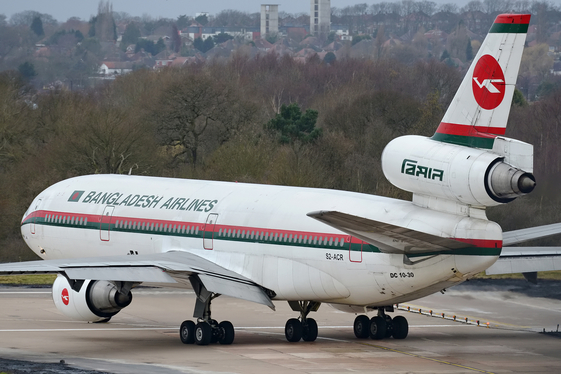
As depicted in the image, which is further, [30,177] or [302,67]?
[302,67]

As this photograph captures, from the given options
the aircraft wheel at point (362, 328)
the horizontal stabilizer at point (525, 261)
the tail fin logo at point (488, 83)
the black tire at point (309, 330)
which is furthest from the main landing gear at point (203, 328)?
the tail fin logo at point (488, 83)

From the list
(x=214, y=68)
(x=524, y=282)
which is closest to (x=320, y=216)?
(x=524, y=282)

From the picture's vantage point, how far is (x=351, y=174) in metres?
64.6

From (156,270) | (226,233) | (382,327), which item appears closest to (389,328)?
(382,327)

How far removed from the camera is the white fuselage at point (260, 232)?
1048 inches

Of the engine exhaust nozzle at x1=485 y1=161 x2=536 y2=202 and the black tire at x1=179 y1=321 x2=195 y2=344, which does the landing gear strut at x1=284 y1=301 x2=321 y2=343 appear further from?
the engine exhaust nozzle at x1=485 y1=161 x2=536 y2=202

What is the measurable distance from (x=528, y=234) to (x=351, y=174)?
34.5m

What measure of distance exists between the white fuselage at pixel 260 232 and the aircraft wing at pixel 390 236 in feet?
0.89

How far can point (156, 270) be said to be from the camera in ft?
93.6

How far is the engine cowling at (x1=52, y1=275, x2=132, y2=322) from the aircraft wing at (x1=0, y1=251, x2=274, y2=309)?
3.37 feet

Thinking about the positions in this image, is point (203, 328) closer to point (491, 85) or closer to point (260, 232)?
point (260, 232)

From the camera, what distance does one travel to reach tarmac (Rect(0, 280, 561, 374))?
25.9 meters

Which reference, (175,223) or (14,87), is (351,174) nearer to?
(14,87)

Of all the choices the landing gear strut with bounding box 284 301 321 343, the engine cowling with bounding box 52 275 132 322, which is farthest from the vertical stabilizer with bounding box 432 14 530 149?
the engine cowling with bounding box 52 275 132 322
